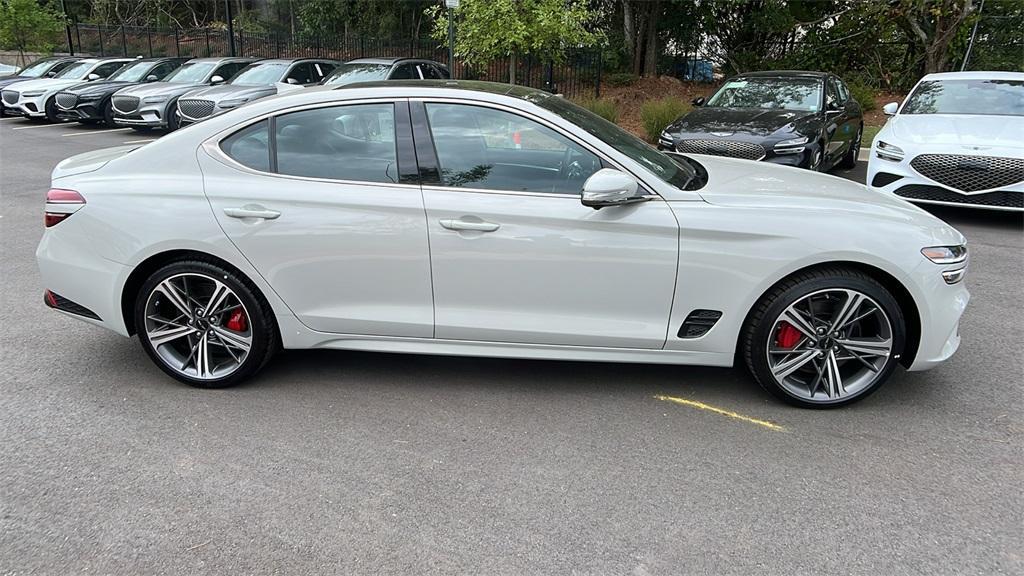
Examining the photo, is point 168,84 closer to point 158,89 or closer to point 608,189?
point 158,89

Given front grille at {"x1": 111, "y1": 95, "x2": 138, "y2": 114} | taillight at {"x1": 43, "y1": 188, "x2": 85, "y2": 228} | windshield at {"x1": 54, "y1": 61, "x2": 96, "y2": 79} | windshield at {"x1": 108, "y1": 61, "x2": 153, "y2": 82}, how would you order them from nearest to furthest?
taillight at {"x1": 43, "y1": 188, "x2": 85, "y2": 228} → front grille at {"x1": 111, "y1": 95, "x2": 138, "y2": 114} → windshield at {"x1": 108, "y1": 61, "x2": 153, "y2": 82} → windshield at {"x1": 54, "y1": 61, "x2": 96, "y2": 79}

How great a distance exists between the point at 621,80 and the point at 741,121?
12.7 meters

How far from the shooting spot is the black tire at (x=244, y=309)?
12.5 feet

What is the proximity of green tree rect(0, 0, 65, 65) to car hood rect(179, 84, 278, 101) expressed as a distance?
20.7 m

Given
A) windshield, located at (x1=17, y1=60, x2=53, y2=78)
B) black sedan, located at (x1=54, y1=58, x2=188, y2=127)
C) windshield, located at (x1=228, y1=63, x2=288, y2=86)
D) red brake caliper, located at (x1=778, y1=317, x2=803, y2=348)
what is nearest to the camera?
red brake caliper, located at (x1=778, y1=317, x2=803, y2=348)

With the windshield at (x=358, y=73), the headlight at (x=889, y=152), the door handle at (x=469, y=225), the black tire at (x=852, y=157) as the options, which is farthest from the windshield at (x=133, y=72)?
the door handle at (x=469, y=225)

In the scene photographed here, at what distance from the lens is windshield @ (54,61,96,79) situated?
18.6m

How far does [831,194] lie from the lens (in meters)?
3.84

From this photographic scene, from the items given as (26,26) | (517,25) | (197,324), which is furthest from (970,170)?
(26,26)

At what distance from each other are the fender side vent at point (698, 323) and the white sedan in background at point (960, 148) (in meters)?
4.16

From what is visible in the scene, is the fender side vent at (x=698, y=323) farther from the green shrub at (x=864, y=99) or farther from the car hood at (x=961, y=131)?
the green shrub at (x=864, y=99)

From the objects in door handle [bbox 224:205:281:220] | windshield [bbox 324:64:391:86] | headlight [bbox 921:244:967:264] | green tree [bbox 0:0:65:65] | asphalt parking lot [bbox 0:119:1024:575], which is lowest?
asphalt parking lot [bbox 0:119:1024:575]

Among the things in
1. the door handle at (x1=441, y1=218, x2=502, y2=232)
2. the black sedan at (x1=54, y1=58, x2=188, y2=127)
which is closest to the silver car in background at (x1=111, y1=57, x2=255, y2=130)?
the black sedan at (x1=54, y1=58, x2=188, y2=127)

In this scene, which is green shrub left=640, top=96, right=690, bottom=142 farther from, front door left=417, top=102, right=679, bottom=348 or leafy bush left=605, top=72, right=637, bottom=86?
front door left=417, top=102, right=679, bottom=348
